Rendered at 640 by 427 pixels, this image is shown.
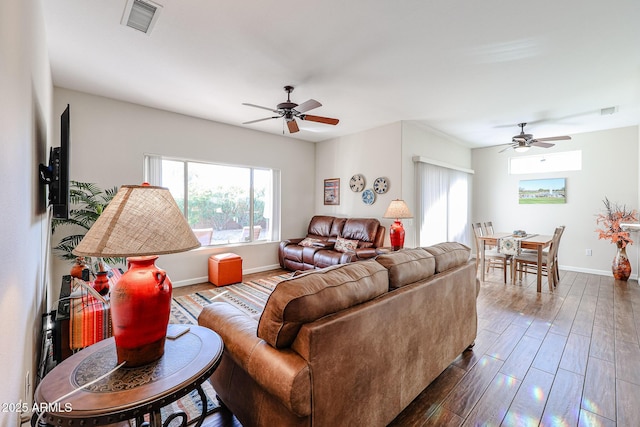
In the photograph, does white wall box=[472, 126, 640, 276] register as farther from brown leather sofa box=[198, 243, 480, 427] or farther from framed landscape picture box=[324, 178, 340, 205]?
brown leather sofa box=[198, 243, 480, 427]

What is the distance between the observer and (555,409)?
1822 mm

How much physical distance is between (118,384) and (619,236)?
21.8ft

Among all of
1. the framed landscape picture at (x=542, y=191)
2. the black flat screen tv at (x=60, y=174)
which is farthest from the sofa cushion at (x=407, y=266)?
the framed landscape picture at (x=542, y=191)

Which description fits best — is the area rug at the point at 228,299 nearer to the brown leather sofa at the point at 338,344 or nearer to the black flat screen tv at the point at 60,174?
the brown leather sofa at the point at 338,344

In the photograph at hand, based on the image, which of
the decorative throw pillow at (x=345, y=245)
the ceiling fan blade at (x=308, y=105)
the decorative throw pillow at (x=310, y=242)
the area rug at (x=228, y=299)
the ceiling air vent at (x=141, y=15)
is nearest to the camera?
the ceiling air vent at (x=141, y=15)

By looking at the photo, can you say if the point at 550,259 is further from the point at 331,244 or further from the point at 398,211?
the point at 331,244

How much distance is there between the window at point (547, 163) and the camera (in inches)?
215

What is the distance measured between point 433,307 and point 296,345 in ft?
3.59

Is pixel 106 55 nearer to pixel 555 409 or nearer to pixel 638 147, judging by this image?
pixel 555 409

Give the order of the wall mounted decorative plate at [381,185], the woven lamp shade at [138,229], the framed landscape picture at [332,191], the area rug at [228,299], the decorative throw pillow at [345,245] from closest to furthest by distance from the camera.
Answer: the woven lamp shade at [138,229]
the area rug at [228,299]
the decorative throw pillow at [345,245]
the wall mounted decorative plate at [381,185]
the framed landscape picture at [332,191]

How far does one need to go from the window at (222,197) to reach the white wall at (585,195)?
5.13m

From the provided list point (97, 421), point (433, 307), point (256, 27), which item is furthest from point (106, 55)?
point (433, 307)

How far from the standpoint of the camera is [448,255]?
2.19 metres

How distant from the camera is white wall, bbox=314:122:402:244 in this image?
4898mm
